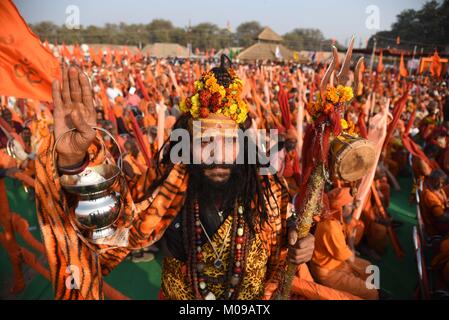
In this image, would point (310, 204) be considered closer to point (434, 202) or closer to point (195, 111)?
point (195, 111)

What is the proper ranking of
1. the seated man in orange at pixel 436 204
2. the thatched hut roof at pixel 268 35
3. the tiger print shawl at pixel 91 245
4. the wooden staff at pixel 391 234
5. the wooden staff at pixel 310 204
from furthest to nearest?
1. the thatched hut roof at pixel 268 35
2. the wooden staff at pixel 391 234
3. the seated man in orange at pixel 436 204
4. the wooden staff at pixel 310 204
5. the tiger print shawl at pixel 91 245

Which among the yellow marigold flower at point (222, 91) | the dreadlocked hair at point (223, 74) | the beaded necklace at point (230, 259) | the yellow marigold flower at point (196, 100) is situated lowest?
the beaded necklace at point (230, 259)

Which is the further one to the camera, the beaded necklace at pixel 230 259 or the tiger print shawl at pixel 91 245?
the beaded necklace at pixel 230 259

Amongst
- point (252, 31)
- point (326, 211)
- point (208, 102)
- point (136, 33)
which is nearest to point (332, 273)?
point (326, 211)

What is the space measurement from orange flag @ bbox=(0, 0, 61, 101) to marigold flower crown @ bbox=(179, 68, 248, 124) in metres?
0.82

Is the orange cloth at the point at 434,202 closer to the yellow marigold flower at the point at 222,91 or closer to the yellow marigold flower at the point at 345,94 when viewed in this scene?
the yellow marigold flower at the point at 345,94

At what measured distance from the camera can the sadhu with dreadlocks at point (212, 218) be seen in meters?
1.85

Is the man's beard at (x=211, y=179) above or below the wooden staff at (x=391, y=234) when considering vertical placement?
above

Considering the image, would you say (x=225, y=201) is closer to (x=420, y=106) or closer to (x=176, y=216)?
(x=176, y=216)

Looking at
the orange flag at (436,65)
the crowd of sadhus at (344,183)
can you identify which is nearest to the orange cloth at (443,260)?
the crowd of sadhus at (344,183)

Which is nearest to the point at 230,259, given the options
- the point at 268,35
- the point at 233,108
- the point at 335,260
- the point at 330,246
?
the point at 233,108

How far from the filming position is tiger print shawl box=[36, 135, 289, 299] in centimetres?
151

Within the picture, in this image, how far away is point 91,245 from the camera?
5.36 feet

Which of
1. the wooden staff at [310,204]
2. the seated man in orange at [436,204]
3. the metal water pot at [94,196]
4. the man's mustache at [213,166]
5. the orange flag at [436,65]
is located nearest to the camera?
the metal water pot at [94,196]
